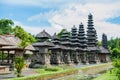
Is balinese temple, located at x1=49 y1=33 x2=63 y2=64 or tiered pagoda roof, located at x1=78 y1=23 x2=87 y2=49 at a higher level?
tiered pagoda roof, located at x1=78 y1=23 x2=87 y2=49

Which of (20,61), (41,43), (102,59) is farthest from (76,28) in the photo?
(20,61)

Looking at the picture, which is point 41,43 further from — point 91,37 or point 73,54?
point 91,37

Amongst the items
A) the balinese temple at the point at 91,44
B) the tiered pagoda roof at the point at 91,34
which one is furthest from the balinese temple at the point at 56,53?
the tiered pagoda roof at the point at 91,34

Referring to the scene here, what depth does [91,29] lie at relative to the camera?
336 ft

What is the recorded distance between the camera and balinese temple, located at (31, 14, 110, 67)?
61500mm

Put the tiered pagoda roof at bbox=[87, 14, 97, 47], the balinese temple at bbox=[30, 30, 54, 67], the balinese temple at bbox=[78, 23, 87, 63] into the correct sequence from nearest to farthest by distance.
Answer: the balinese temple at bbox=[30, 30, 54, 67] → the balinese temple at bbox=[78, 23, 87, 63] → the tiered pagoda roof at bbox=[87, 14, 97, 47]

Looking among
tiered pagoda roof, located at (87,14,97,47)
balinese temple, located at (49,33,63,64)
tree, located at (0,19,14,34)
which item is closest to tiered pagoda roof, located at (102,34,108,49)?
tiered pagoda roof, located at (87,14,97,47)

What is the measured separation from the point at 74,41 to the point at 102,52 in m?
17.8

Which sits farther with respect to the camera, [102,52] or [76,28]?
[102,52]

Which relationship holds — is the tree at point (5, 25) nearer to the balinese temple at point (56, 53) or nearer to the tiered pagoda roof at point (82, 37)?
the tiered pagoda roof at point (82, 37)

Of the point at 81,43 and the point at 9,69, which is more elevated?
the point at 81,43

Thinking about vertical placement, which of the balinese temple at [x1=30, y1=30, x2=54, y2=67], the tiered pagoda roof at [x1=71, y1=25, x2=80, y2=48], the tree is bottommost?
the balinese temple at [x1=30, y1=30, x2=54, y2=67]

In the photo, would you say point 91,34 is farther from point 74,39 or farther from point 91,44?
point 74,39

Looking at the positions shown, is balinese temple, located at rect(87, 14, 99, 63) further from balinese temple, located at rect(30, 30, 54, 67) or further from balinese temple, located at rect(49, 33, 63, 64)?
balinese temple, located at rect(30, 30, 54, 67)
